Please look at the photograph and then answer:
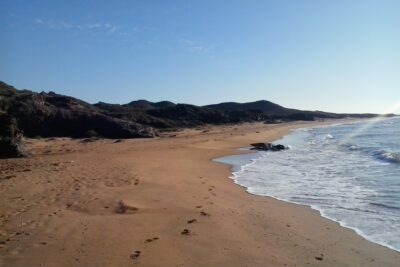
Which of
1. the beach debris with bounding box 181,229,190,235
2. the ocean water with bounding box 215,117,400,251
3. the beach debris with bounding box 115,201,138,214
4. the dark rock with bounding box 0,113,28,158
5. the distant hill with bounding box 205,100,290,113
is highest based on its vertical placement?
the distant hill with bounding box 205,100,290,113

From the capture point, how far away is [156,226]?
8.59 metres

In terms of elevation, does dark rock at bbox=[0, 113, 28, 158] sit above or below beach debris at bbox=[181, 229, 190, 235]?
above

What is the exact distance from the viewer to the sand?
688 cm

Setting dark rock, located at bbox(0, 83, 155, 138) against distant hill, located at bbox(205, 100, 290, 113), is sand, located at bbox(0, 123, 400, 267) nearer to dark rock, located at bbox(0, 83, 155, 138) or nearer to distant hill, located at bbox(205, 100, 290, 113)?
dark rock, located at bbox(0, 83, 155, 138)

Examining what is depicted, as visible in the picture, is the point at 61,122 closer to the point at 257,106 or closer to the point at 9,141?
the point at 9,141

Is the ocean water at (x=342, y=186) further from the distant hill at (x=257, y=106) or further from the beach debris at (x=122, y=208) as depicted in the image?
the distant hill at (x=257, y=106)

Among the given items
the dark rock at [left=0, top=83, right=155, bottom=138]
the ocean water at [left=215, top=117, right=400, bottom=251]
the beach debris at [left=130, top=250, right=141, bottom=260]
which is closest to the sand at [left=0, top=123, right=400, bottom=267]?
the beach debris at [left=130, top=250, right=141, bottom=260]

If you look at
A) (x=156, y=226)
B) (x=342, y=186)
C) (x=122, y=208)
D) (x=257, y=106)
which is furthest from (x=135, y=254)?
(x=257, y=106)

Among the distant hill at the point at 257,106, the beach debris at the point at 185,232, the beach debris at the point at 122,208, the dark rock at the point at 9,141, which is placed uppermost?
the distant hill at the point at 257,106

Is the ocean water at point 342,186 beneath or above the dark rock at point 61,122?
beneath

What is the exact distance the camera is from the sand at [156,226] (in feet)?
22.6

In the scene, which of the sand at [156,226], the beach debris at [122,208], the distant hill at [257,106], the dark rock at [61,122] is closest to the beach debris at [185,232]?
the sand at [156,226]

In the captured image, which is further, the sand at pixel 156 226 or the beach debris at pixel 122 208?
the beach debris at pixel 122 208

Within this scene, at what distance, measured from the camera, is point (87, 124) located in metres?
34.8
